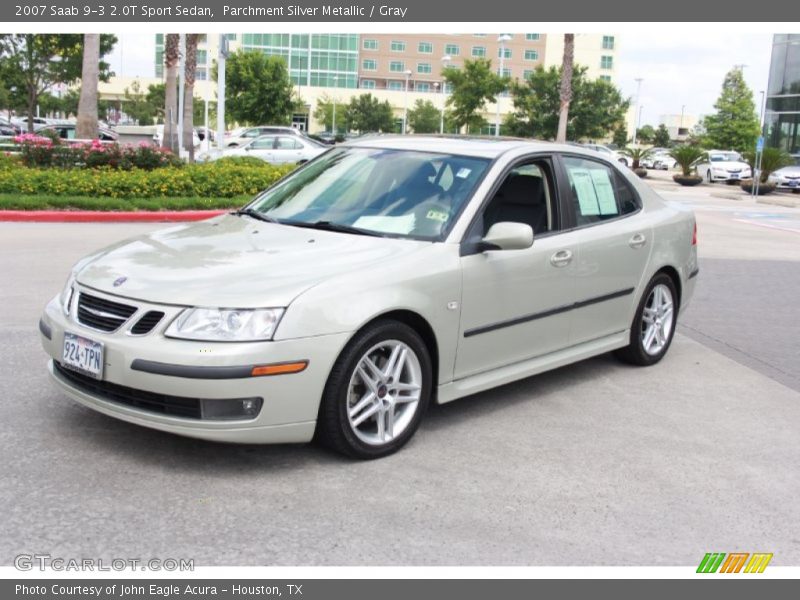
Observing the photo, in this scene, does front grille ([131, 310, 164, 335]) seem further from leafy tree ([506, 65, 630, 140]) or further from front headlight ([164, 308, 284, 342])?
leafy tree ([506, 65, 630, 140])

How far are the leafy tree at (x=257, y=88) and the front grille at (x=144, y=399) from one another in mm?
55911

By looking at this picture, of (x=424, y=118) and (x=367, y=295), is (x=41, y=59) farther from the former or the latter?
(x=424, y=118)

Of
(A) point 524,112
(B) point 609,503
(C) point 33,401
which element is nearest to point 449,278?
(B) point 609,503

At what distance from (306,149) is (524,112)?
1326 inches

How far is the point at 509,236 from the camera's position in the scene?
16.5ft

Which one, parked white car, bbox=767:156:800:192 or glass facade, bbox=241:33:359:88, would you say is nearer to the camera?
parked white car, bbox=767:156:800:192

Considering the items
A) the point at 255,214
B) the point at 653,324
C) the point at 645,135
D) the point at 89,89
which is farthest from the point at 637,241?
the point at 645,135

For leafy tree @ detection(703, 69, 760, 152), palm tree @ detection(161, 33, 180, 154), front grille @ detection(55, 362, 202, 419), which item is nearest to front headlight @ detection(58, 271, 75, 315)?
front grille @ detection(55, 362, 202, 419)

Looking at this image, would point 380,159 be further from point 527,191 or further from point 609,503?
point 609,503

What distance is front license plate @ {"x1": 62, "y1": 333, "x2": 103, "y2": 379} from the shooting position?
4305 mm

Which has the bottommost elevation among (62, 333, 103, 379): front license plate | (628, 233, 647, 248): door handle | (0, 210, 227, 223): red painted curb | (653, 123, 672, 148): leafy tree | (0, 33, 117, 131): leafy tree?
(0, 210, 227, 223): red painted curb

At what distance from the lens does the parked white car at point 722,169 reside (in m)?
41.7

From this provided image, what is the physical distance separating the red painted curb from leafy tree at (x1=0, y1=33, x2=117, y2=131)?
89.8 feet

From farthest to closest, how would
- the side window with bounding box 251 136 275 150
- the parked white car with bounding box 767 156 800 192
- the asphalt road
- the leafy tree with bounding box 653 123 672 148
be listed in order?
the leafy tree with bounding box 653 123 672 148 < the parked white car with bounding box 767 156 800 192 < the side window with bounding box 251 136 275 150 < the asphalt road
